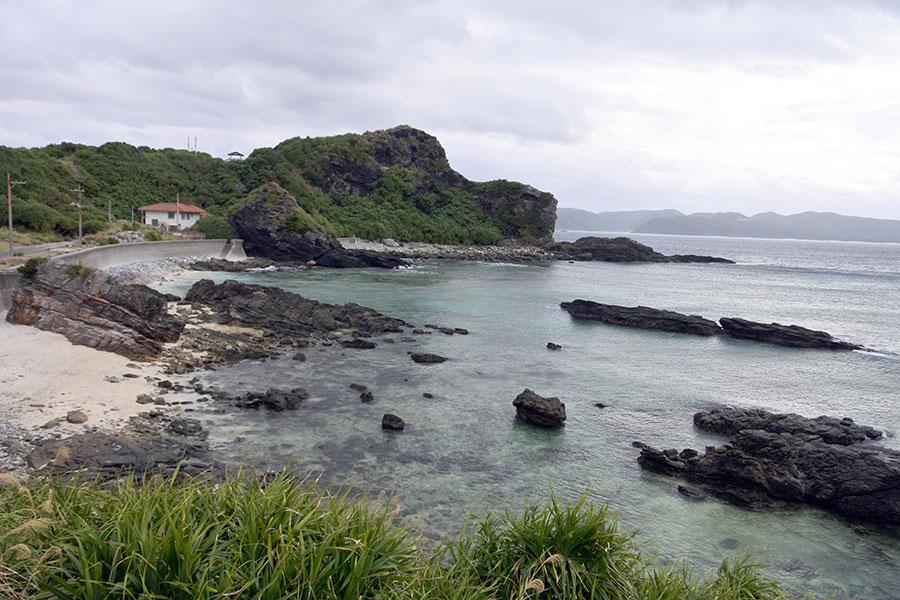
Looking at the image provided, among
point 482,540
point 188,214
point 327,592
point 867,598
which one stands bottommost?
point 867,598

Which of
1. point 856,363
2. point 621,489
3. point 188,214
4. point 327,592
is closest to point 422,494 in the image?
point 621,489

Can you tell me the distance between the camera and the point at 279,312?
106 feet

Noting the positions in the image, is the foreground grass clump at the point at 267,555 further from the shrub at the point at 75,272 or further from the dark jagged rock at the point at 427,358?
the shrub at the point at 75,272

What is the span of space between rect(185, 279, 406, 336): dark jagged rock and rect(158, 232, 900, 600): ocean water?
3.20 meters

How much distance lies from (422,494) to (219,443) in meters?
6.10


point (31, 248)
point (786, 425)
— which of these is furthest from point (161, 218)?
point (786, 425)

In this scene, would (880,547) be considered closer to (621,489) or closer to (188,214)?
(621,489)

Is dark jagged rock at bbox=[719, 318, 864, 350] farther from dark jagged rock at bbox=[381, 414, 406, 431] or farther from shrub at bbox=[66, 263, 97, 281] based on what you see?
shrub at bbox=[66, 263, 97, 281]

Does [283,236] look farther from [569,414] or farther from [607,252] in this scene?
[607,252]

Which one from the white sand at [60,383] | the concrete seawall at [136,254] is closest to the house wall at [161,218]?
the concrete seawall at [136,254]

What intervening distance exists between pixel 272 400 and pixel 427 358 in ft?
30.1

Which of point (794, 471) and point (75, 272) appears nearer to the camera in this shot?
point (794, 471)

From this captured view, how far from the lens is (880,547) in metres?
12.2

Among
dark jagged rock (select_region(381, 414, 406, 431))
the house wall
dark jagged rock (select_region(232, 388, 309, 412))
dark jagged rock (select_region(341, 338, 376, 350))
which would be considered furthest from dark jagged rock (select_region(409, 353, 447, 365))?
the house wall
